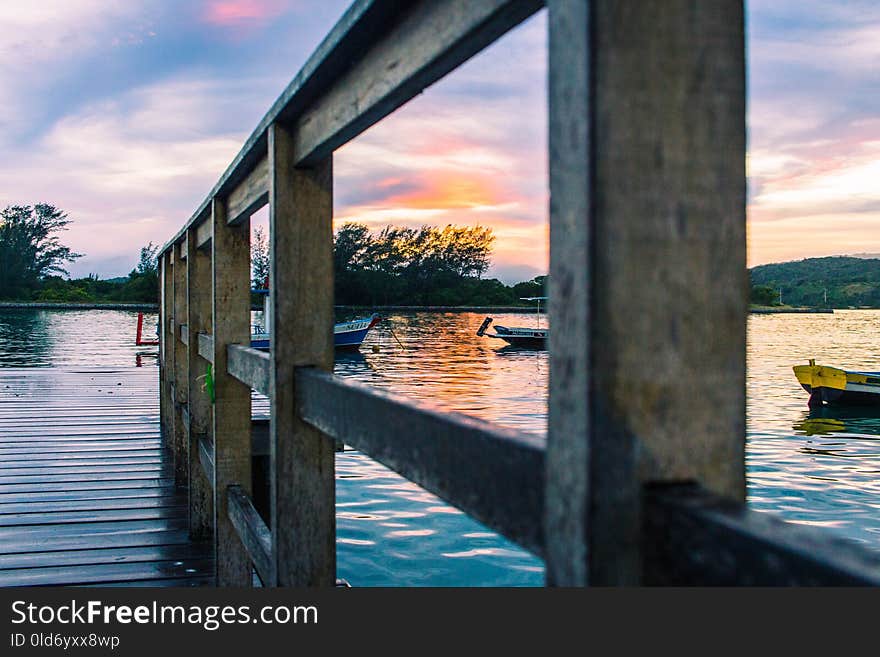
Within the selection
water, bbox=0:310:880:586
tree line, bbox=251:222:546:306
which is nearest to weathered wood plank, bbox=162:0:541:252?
water, bbox=0:310:880:586

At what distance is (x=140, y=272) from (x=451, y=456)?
Result: 4119 inches

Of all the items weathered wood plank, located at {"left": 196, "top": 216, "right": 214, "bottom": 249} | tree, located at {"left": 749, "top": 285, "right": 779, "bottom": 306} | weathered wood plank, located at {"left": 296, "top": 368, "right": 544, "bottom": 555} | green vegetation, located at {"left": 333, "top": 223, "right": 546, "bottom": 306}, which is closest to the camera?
weathered wood plank, located at {"left": 296, "top": 368, "right": 544, "bottom": 555}

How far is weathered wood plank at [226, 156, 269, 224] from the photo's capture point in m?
2.81

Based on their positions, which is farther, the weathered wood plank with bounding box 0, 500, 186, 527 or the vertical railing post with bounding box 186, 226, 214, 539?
the vertical railing post with bounding box 186, 226, 214, 539

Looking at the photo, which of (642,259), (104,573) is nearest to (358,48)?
(642,259)

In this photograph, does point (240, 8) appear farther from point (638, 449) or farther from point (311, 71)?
point (638, 449)

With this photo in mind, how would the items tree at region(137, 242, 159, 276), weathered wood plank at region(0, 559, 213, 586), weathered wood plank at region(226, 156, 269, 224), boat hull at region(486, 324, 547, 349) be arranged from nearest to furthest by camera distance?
weathered wood plank at region(226, 156, 269, 224)
weathered wood plank at region(0, 559, 213, 586)
boat hull at region(486, 324, 547, 349)
tree at region(137, 242, 159, 276)

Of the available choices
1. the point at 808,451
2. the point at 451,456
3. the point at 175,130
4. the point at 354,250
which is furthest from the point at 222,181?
the point at 354,250

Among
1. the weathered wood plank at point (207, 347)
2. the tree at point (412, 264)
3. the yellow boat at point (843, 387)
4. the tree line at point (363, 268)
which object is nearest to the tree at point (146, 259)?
the tree line at point (363, 268)

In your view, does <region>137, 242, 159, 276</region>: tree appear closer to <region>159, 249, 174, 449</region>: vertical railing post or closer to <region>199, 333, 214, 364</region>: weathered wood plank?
<region>159, 249, 174, 449</region>: vertical railing post

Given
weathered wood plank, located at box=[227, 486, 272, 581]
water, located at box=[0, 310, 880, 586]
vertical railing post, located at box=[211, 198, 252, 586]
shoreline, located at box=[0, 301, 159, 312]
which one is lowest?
water, located at box=[0, 310, 880, 586]

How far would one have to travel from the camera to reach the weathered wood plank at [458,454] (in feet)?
3.52

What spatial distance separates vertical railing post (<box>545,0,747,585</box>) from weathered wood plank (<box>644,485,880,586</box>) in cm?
3

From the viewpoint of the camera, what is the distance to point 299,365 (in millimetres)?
2289
